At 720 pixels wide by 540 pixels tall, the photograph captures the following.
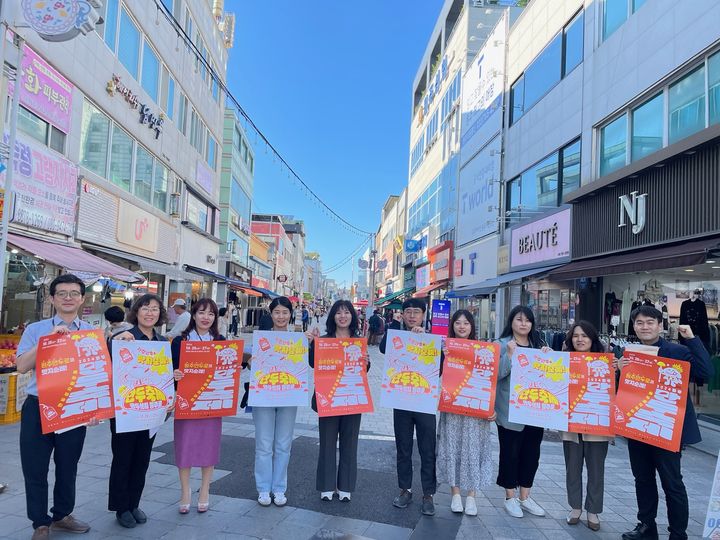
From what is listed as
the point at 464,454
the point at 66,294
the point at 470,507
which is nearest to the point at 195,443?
the point at 66,294

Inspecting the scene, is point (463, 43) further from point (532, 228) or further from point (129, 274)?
point (129, 274)

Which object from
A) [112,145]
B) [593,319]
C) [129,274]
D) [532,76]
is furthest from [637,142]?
[112,145]

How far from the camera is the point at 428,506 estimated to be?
13.6 ft

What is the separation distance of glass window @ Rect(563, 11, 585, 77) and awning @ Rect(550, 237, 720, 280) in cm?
611

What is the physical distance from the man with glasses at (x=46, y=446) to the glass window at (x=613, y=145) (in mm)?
11592

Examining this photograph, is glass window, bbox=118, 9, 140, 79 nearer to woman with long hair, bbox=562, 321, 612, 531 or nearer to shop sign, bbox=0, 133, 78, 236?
shop sign, bbox=0, 133, 78, 236

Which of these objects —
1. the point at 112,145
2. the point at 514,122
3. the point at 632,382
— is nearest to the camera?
the point at 632,382

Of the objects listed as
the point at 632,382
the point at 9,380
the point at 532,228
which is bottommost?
the point at 9,380

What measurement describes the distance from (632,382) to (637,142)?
8604 mm

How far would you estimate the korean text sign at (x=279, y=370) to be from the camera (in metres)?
4.17

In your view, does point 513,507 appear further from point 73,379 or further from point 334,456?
point 73,379

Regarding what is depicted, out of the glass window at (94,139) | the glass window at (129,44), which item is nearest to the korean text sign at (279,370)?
the glass window at (94,139)

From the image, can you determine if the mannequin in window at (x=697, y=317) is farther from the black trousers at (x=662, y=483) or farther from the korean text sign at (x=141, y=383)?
the korean text sign at (x=141, y=383)

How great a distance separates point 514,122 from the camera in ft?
57.4
